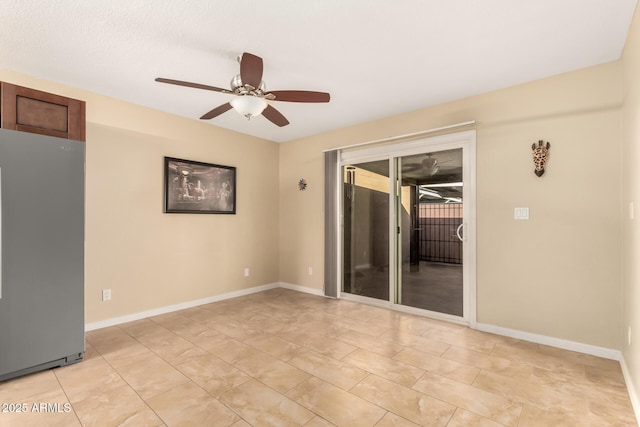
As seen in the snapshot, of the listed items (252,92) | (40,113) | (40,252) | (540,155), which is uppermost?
(252,92)

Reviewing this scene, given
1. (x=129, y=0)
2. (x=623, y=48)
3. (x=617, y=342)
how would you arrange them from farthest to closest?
(x=617, y=342)
(x=623, y=48)
(x=129, y=0)

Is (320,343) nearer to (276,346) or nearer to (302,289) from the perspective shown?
(276,346)

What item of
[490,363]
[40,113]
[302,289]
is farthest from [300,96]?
[302,289]

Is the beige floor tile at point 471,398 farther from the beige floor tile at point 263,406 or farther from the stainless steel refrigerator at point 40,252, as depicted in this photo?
the stainless steel refrigerator at point 40,252

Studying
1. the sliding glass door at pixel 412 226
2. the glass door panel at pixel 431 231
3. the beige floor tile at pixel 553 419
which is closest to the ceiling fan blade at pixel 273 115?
the sliding glass door at pixel 412 226

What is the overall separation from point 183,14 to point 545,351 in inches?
157

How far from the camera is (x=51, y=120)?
254cm

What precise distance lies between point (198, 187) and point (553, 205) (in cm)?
411

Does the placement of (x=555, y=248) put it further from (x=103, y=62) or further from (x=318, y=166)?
(x=103, y=62)

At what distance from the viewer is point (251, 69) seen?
2.17 m

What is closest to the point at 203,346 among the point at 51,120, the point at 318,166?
the point at 51,120

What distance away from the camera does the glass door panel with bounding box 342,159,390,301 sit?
14.1 ft

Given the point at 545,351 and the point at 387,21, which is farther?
the point at 545,351

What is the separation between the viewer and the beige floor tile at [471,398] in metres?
1.89
